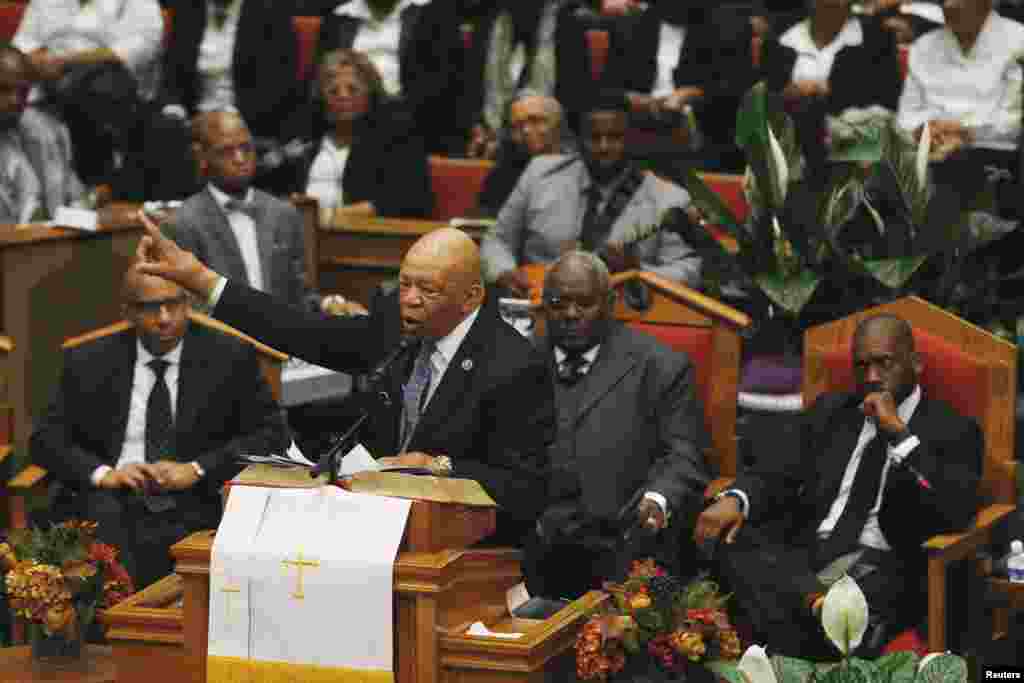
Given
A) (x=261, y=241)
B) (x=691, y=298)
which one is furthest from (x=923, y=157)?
(x=261, y=241)

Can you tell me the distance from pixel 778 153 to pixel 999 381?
1277mm

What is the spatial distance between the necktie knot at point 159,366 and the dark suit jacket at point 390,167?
6.78 feet

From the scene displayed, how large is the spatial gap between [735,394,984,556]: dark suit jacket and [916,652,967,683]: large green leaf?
5.37 feet

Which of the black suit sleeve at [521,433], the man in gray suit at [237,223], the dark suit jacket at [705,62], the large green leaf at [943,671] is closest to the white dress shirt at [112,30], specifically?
the man in gray suit at [237,223]

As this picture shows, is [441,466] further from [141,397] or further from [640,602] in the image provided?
[141,397]

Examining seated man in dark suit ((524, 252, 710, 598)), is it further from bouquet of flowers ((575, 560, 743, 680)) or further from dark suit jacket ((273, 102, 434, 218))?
dark suit jacket ((273, 102, 434, 218))

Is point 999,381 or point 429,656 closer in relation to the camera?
point 429,656

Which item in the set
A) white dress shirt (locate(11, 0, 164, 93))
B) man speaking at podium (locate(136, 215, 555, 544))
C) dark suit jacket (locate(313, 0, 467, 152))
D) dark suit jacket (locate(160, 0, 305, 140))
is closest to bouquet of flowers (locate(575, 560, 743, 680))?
man speaking at podium (locate(136, 215, 555, 544))

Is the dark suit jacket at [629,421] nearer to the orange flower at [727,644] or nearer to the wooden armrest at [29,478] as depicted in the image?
the orange flower at [727,644]

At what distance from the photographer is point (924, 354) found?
16.7ft

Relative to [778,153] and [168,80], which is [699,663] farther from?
[168,80]

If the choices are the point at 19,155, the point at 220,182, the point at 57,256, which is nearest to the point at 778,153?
the point at 220,182

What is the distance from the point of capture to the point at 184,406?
533cm

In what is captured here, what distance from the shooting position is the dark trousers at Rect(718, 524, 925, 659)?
4.73 metres
